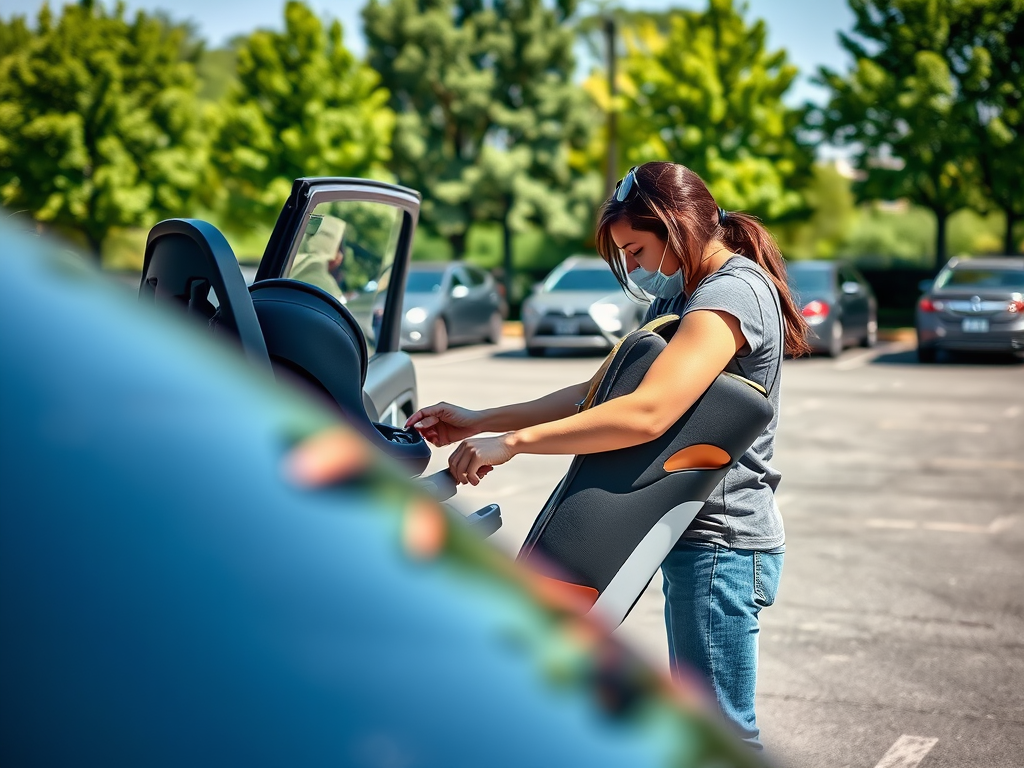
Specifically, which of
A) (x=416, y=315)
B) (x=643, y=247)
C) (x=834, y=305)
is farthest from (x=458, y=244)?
(x=643, y=247)

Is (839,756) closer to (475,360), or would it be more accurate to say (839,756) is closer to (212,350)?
(212,350)

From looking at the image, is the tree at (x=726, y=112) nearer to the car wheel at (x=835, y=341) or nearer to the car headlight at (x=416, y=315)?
the car wheel at (x=835, y=341)

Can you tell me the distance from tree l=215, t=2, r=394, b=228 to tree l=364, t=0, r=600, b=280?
3351mm

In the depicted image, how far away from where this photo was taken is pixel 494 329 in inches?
851

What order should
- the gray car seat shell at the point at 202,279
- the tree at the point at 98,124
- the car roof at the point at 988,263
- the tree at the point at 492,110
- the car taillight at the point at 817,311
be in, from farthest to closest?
the tree at the point at 492,110 < the tree at the point at 98,124 < the car taillight at the point at 817,311 < the car roof at the point at 988,263 < the gray car seat shell at the point at 202,279

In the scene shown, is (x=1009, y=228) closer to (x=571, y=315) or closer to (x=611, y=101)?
(x=611, y=101)

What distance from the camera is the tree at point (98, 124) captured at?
35.0 metres

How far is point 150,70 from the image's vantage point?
36219 mm

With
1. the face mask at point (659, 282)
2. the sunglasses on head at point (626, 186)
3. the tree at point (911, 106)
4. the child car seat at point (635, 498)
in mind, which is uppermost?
the tree at point (911, 106)

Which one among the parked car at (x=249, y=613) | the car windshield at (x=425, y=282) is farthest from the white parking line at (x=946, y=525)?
the car windshield at (x=425, y=282)

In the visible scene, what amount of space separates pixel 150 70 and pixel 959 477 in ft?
106

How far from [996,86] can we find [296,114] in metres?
19.1

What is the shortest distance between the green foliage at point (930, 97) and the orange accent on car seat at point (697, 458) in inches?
1091

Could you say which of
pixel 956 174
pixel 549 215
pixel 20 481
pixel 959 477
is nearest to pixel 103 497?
pixel 20 481
